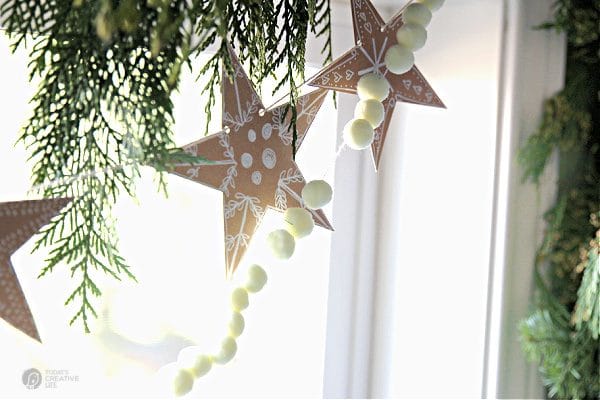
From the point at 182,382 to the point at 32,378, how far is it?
1.81 ft

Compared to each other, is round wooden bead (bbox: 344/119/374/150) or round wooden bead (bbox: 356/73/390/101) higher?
round wooden bead (bbox: 356/73/390/101)

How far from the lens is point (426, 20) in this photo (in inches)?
23.2

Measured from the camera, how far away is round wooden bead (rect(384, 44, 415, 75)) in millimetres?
583

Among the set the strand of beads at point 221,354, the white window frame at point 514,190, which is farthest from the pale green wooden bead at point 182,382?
the white window frame at point 514,190

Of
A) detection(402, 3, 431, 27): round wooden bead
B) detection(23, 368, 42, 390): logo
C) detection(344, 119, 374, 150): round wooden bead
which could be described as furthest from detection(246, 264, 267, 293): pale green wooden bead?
detection(23, 368, 42, 390): logo

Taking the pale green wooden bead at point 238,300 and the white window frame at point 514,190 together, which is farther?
the white window frame at point 514,190

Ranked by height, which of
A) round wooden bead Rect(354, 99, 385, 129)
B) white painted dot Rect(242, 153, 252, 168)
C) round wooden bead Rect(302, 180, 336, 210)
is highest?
round wooden bead Rect(354, 99, 385, 129)

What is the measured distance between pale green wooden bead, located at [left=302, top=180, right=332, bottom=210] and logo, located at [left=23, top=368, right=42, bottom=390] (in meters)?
0.61

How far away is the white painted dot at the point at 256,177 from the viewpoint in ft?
1.82

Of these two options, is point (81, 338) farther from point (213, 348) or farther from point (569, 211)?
point (569, 211)

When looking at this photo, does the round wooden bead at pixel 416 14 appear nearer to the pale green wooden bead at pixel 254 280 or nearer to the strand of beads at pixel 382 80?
the strand of beads at pixel 382 80

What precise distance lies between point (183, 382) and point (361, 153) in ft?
2.44

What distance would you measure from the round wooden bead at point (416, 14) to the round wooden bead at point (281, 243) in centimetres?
18

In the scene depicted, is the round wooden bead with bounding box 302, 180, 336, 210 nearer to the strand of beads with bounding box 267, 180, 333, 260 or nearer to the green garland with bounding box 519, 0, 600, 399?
the strand of beads with bounding box 267, 180, 333, 260
